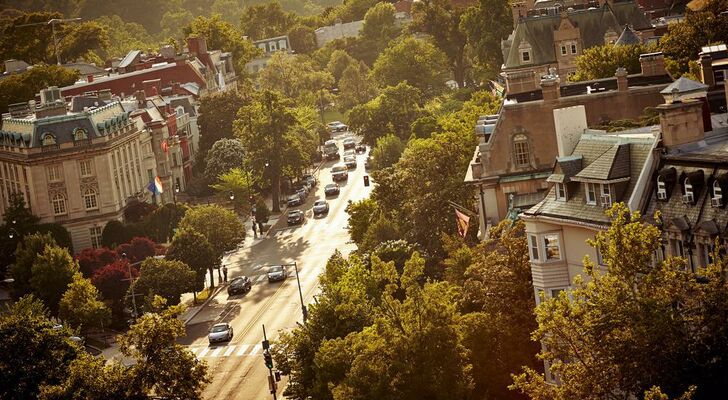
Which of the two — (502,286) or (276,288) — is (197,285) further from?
(502,286)

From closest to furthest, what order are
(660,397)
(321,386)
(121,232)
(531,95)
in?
(660,397) < (321,386) < (531,95) < (121,232)

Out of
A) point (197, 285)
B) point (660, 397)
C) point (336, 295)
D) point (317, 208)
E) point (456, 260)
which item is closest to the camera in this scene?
point (660, 397)

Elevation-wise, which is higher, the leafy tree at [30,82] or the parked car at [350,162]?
the leafy tree at [30,82]

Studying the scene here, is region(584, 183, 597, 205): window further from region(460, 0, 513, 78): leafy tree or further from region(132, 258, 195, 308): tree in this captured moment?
region(460, 0, 513, 78): leafy tree

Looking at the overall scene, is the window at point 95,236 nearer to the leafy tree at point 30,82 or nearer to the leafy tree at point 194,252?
the leafy tree at point 194,252

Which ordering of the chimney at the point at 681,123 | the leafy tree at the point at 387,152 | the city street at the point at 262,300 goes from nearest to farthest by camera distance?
1. the chimney at the point at 681,123
2. the city street at the point at 262,300
3. the leafy tree at the point at 387,152

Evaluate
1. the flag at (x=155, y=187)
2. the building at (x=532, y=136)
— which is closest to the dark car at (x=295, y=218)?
the flag at (x=155, y=187)

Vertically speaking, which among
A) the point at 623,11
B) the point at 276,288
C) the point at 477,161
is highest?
the point at 623,11

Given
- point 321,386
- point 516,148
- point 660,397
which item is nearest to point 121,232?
point 516,148
